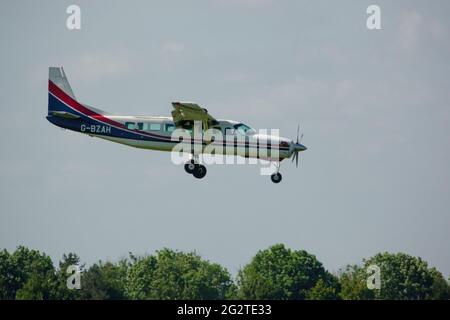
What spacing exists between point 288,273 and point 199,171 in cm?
4898

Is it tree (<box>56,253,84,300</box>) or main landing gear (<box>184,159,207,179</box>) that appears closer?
main landing gear (<box>184,159,207,179</box>)

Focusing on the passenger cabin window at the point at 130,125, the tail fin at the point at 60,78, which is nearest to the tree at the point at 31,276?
the tail fin at the point at 60,78

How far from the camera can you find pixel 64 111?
68000 millimetres

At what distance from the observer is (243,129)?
64.8 m

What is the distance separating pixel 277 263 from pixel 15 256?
85.9 ft

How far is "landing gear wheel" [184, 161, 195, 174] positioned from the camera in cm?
6625

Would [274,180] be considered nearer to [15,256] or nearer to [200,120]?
[200,120]

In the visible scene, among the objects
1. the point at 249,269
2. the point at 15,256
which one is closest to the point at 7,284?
the point at 15,256

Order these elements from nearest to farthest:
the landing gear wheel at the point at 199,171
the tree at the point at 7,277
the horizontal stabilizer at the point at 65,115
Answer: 1. the landing gear wheel at the point at 199,171
2. the horizontal stabilizer at the point at 65,115
3. the tree at the point at 7,277

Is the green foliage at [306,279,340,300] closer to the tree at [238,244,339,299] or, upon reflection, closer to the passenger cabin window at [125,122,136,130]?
the tree at [238,244,339,299]


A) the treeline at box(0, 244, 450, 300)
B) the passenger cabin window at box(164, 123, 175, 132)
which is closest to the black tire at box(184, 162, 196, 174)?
the passenger cabin window at box(164, 123, 175, 132)

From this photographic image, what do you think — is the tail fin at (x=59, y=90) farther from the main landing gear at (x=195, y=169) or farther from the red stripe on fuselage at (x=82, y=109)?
the main landing gear at (x=195, y=169)

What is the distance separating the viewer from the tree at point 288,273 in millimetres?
108312

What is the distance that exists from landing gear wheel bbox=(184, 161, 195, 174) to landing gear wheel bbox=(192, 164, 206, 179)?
16 centimetres
